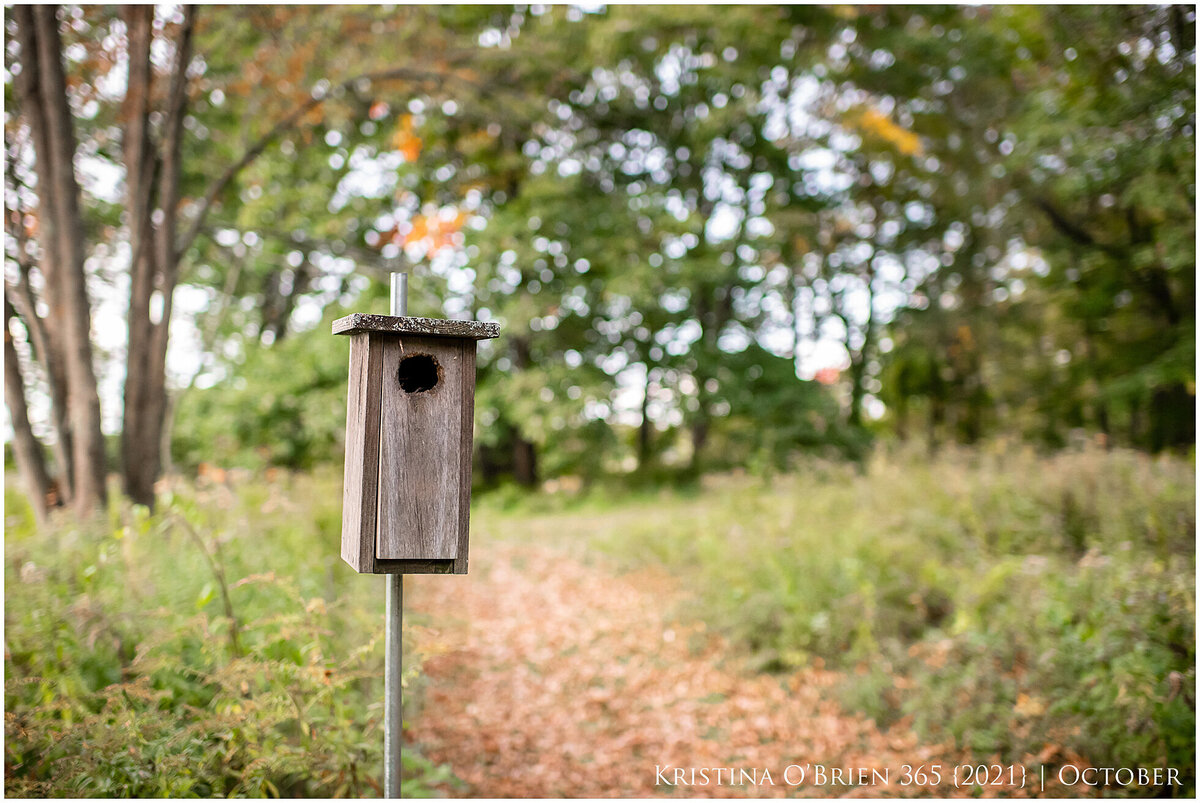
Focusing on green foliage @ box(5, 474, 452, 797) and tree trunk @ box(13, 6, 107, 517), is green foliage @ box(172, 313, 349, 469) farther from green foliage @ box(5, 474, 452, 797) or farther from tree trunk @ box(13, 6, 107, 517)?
green foliage @ box(5, 474, 452, 797)

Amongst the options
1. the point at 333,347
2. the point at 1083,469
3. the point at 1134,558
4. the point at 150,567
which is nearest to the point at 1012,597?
the point at 1134,558

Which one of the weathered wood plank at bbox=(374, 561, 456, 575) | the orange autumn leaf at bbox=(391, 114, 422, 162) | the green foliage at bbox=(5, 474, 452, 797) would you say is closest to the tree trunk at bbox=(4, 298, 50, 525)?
the green foliage at bbox=(5, 474, 452, 797)

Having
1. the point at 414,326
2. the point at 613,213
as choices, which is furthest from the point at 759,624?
the point at 613,213

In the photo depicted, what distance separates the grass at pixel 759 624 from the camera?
8.95ft

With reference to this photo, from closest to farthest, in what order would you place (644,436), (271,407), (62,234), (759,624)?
(62,234), (759,624), (271,407), (644,436)

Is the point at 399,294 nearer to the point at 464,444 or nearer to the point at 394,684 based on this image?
the point at 464,444

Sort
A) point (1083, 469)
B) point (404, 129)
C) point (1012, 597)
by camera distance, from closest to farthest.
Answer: point (1012, 597)
point (1083, 469)
point (404, 129)

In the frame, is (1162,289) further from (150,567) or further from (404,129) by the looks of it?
(150,567)

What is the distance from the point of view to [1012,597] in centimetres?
448

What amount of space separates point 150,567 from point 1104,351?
14.7 metres

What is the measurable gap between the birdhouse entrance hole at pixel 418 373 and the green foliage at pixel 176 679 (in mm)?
1074

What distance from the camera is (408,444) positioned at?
7.49ft

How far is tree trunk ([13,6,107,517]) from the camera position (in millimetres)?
4863

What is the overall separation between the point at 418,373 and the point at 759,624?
3868mm
